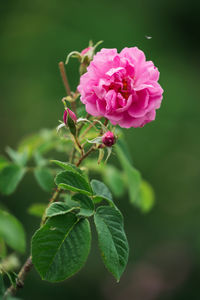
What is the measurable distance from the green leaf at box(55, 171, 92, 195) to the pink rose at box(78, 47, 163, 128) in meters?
0.11

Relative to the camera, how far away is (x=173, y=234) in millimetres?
2900

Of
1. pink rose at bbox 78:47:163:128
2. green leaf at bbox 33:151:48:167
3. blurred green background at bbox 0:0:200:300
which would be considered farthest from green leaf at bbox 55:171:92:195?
blurred green background at bbox 0:0:200:300

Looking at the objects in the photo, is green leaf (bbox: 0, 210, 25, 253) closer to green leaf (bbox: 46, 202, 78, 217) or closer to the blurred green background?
green leaf (bbox: 46, 202, 78, 217)

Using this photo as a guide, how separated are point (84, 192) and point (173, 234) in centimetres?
232

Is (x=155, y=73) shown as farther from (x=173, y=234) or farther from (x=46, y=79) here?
(x=46, y=79)

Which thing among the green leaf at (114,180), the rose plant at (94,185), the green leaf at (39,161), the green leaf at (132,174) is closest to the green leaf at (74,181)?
the rose plant at (94,185)

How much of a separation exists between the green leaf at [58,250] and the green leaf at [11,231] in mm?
264

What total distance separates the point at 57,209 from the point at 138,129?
9.67ft

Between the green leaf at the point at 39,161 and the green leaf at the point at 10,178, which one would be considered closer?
the green leaf at the point at 10,178

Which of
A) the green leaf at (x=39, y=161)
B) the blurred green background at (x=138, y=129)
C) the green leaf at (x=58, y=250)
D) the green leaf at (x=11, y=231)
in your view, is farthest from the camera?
the blurred green background at (x=138, y=129)

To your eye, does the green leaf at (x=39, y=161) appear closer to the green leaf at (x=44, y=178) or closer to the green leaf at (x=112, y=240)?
the green leaf at (x=44, y=178)

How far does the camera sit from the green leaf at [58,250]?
65cm

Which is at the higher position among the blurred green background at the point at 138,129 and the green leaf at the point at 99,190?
the green leaf at the point at 99,190

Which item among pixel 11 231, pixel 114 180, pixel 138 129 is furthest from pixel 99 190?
pixel 138 129
